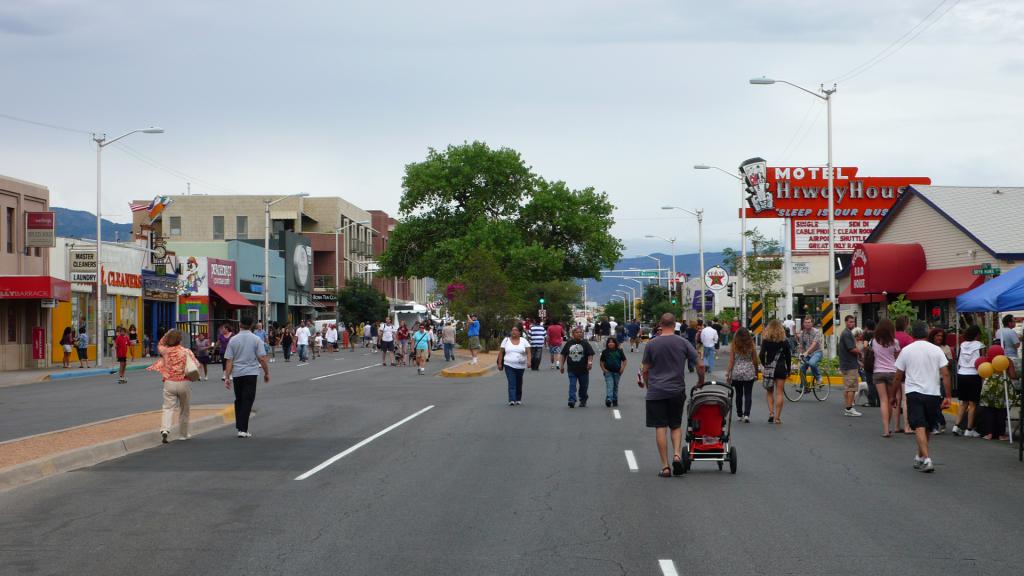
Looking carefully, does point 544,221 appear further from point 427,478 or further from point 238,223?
point 427,478

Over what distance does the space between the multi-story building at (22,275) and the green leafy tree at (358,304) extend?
37.7 m

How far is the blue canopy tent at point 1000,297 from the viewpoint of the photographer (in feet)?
55.5

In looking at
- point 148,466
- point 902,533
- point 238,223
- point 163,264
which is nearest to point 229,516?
point 148,466

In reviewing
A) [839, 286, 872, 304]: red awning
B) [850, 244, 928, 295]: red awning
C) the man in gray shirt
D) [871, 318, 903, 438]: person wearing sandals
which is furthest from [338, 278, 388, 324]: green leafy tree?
[871, 318, 903, 438]: person wearing sandals

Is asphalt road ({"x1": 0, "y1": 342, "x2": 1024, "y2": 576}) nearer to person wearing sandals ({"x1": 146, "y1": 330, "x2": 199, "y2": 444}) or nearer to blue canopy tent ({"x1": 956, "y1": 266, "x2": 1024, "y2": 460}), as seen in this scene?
person wearing sandals ({"x1": 146, "y1": 330, "x2": 199, "y2": 444})

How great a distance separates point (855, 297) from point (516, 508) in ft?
106

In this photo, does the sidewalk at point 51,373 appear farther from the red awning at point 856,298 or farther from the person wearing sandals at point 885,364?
the person wearing sandals at point 885,364

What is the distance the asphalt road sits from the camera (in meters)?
8.33

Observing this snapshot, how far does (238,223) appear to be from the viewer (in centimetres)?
9456

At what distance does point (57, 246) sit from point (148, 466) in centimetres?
3689

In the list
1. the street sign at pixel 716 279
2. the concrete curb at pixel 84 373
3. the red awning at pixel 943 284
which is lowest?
the concrete curb at pixel 84 373

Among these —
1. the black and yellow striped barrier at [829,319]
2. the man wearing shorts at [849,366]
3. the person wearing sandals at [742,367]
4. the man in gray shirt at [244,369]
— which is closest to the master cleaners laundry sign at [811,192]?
the black and yellow striped barrier at [829,319]

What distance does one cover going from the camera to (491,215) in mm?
72188

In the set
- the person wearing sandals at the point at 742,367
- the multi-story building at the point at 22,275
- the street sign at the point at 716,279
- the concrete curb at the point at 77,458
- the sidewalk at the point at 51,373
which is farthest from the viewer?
the street sign at the point at 716,279
